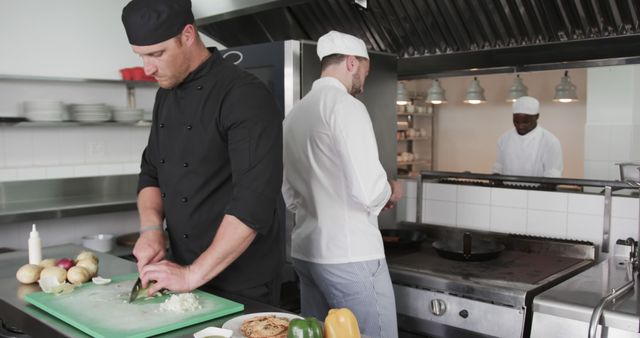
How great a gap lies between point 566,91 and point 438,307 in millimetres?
1285


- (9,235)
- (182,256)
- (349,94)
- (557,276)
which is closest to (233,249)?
(182,256)

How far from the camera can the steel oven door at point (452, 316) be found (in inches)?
91.1

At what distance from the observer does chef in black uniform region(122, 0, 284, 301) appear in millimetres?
1628

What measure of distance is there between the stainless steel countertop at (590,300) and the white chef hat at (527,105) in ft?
3.10

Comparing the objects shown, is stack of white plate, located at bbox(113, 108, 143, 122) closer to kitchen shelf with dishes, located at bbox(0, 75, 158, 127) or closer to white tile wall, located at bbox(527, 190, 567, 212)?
kitchen shelf with dishes, located at bbox(0, 75, 158, 127)

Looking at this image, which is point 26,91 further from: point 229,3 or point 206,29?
point 229,3

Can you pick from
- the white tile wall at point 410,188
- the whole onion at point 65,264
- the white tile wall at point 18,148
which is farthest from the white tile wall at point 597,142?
the white tile wall at point 18,148

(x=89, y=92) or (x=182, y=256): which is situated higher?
(x=89, y=92)

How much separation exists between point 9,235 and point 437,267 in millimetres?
3224

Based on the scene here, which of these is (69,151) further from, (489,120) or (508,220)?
(508,220)

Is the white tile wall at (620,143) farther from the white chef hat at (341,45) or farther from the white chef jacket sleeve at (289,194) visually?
the white chef jacket sleeve at (289,194)

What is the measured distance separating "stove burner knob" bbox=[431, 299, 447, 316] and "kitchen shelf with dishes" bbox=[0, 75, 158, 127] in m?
3.09

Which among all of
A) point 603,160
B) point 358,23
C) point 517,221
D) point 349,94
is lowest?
point 517,221

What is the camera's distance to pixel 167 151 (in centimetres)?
188
